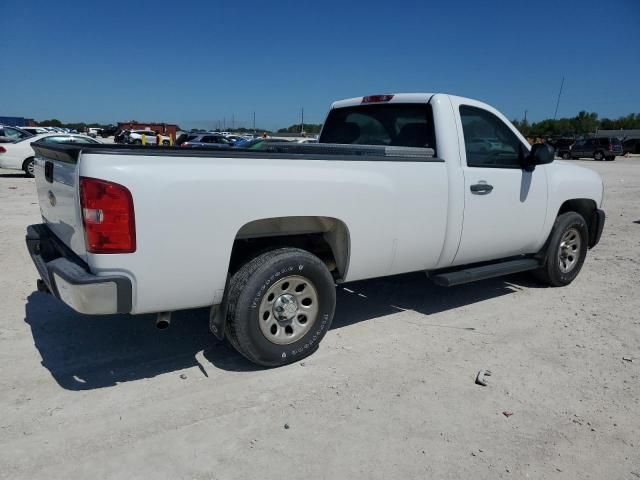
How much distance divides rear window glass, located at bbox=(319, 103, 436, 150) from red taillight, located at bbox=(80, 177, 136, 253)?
8.79 ft

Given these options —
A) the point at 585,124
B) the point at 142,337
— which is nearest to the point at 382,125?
the point at 142,337

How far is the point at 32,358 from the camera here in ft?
12.5

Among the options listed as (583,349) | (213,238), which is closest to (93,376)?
(213,238)

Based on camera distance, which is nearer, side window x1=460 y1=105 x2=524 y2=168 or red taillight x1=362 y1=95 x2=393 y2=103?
side window x1=460 y1=105 x2=524 y2=168

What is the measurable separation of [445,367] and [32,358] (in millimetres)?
Result: 3008

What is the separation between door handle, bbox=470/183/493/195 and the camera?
14.8ft

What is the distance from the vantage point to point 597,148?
38844 mm

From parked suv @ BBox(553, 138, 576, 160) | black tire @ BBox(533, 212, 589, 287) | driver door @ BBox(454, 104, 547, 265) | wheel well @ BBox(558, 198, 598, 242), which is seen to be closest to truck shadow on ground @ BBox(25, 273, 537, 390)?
black tire @ BBox(533, 212, 589, 287)

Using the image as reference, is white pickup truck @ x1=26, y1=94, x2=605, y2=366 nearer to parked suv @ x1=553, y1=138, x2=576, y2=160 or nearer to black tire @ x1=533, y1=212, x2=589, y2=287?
black tire @ x1=533, y1=212, x2=589, y2=287

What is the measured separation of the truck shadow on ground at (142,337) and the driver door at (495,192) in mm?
753

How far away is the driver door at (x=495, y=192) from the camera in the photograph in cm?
457

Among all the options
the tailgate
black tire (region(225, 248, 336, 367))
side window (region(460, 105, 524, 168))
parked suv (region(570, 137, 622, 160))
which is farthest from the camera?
parked suv (region(570, 137, 622, 160))

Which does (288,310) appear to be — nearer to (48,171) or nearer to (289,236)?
(289,236)

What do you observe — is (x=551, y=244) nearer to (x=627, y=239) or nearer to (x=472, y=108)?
(x=472, y=108)
